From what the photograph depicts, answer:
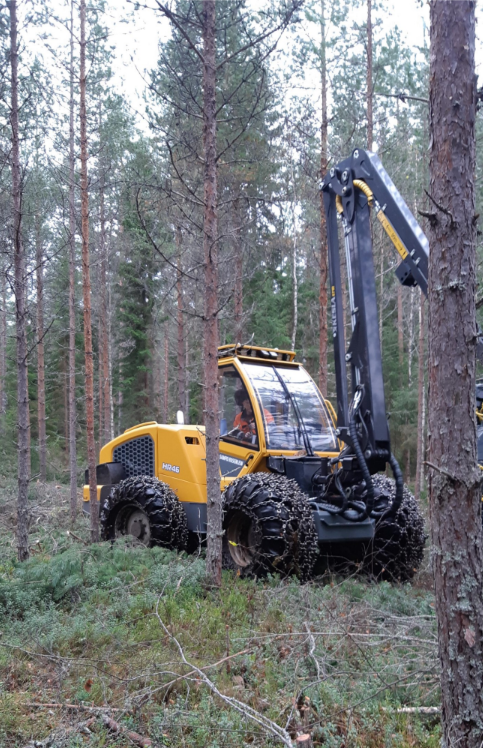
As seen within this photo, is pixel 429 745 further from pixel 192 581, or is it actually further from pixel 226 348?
pixel 226 348

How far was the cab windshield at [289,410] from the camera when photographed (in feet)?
25.0

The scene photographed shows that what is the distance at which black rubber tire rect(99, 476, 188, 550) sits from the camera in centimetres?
791

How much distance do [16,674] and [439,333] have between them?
3762 millimetres

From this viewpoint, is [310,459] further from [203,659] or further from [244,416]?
[203,659]

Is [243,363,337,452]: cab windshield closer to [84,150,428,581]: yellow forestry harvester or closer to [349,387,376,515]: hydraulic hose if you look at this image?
[84,150,428,581]: yellow forestry harvester

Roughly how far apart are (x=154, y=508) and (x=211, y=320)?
2755mm

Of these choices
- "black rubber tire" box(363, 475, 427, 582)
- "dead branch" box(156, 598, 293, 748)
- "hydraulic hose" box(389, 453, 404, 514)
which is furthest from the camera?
"black rubber tire" box(363, 475, 427, 582)

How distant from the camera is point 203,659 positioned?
4676mm

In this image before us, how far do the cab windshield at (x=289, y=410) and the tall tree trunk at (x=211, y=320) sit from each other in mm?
1168

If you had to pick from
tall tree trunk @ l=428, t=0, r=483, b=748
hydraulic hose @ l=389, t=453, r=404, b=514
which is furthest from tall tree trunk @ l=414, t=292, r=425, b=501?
tall tree trunk @ l=428, t=0, r=483, b=748

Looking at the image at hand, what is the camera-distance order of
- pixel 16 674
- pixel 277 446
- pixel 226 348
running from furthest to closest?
1. pixel 226 348
2. pixel 277 446
3. pixel 16 674

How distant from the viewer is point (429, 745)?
11.5 feet

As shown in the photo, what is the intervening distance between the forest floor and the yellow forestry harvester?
61 centimetres

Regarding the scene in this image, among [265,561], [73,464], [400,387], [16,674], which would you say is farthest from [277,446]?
[400,387]
